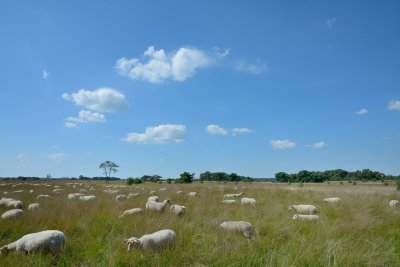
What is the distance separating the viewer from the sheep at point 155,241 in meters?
5.38

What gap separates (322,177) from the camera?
11744 centimetres

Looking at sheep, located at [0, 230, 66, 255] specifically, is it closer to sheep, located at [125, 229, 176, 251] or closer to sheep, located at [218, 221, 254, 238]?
sheep, located at [125, 229, 176, 251]

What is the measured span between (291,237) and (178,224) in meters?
2.65

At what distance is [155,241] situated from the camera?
5582 mm

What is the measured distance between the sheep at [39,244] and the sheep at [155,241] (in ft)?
3.97

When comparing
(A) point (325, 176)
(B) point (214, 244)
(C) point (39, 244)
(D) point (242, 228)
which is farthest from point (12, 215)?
(A) point (325, 176)

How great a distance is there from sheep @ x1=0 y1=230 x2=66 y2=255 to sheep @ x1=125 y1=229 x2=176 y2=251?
1.21 metres

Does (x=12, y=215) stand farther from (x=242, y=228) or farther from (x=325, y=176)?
(x=325, y=176)

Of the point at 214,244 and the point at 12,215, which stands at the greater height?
the point at 12,215

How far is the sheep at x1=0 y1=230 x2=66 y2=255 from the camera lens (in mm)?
5191

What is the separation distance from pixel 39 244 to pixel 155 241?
2.00 metres

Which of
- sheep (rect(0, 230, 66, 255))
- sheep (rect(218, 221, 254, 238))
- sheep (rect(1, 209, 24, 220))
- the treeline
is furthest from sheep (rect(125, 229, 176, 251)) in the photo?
the treeline

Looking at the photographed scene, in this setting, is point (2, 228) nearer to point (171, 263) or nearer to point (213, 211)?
point (171, 263)

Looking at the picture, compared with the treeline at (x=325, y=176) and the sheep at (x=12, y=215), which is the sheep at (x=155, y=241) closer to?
the sheep at (x=12, y=215)
